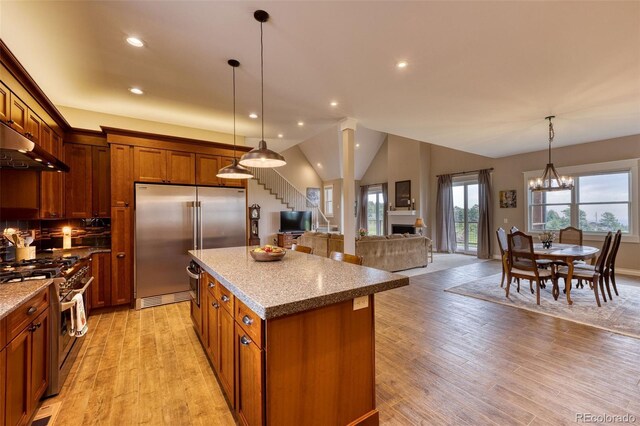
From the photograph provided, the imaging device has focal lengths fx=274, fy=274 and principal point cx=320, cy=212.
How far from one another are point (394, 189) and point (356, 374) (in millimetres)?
8914

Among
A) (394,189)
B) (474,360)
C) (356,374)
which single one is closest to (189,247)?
(356,374)

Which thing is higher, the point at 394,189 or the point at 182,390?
the point at 394,189

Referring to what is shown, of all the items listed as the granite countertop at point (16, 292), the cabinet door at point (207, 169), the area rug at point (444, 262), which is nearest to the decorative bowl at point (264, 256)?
the granite countertop at point (16, 292)

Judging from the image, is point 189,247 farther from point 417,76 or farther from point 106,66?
point 417,76

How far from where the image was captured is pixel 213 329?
2.23 metres

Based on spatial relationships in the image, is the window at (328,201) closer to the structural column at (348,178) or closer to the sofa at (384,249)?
the sofa at (384,249)

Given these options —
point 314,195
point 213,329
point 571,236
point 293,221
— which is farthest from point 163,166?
point 314,195

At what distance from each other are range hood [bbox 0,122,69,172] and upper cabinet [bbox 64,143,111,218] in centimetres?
109

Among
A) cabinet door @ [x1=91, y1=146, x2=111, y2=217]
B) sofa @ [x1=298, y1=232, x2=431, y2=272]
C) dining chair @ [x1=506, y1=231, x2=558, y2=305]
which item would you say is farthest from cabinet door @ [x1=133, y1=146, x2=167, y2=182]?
dining chair @ [x1=506, y1=231, x2=558, y2=305]

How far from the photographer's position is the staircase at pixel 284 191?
9.02 m

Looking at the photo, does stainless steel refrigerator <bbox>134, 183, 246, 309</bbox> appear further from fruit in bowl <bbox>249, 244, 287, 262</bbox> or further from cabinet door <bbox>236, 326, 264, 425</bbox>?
cabinet door <bbox>236, 326, 264, 425</bbox>

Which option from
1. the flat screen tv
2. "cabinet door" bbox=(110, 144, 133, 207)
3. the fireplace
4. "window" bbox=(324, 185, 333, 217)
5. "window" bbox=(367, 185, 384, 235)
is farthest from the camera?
"window" bbox=(324, 185, 333, 217)

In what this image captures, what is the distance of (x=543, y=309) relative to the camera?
3.70 meters

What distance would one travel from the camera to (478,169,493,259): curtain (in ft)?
26.0
